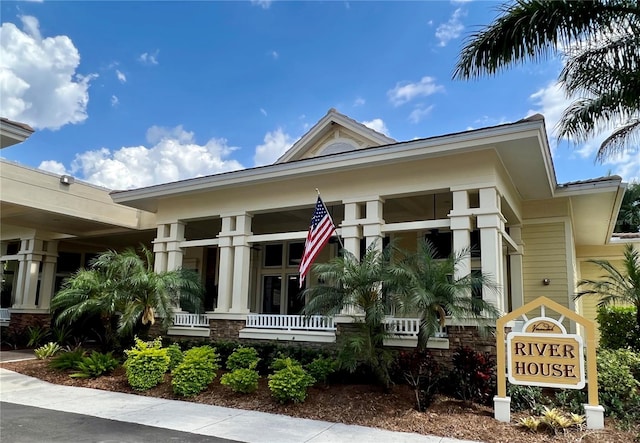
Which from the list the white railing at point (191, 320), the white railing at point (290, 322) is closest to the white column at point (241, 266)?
the white railing at point (290, 322)

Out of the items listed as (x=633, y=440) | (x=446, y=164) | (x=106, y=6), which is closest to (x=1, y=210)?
(x=106, y=6)

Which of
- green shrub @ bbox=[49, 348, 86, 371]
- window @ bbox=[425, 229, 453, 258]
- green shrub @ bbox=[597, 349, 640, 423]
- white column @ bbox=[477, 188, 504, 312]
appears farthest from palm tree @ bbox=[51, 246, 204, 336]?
green shrub @ bbox=[597, 349, 640, 423]

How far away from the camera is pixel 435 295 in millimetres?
7789

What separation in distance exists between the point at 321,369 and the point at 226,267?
4609 mm

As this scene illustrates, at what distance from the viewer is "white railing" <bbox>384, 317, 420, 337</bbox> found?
30.6 feet

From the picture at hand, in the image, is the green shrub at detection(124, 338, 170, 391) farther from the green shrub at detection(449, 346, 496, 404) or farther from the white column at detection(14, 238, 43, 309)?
the white column at detection(14, 238, 43, 309)

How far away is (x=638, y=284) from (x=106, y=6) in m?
13.8

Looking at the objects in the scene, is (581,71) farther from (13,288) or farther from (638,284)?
(13,288)

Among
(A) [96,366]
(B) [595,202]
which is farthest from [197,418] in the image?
(B) [595,202]

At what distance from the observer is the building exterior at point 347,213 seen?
9.31 meters

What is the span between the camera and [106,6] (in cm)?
1065

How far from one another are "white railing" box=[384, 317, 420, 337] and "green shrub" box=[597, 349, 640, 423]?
10.7 feet

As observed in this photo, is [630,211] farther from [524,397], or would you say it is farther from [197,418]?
[197,418]

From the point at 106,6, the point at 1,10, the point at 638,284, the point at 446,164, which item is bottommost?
the point at 638,284
